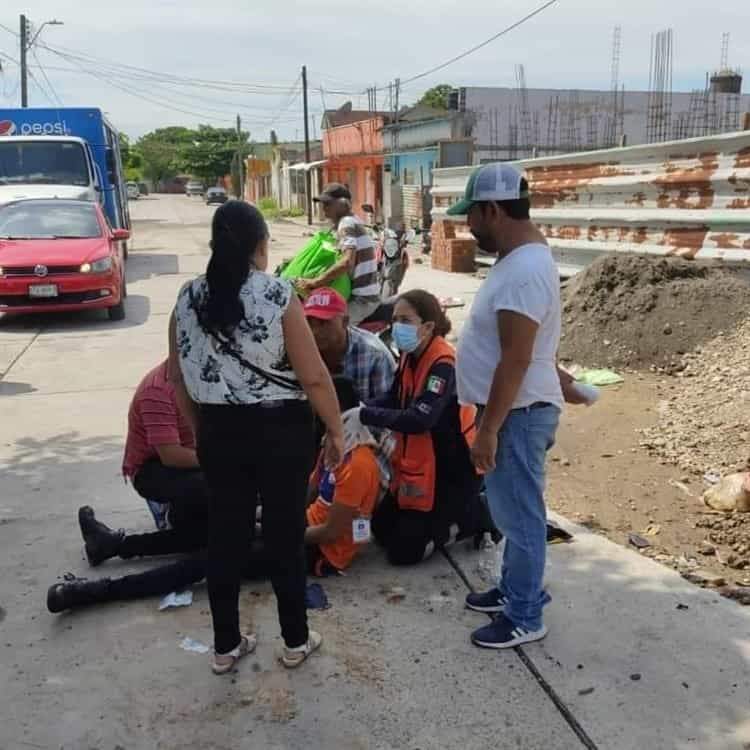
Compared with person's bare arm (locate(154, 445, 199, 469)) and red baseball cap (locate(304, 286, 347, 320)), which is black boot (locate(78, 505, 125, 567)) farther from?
red baseball cap (locate(304, 286, 347, 320))

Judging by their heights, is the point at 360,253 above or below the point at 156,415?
above

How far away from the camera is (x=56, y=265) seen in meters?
10.2

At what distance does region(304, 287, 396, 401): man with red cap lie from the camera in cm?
386

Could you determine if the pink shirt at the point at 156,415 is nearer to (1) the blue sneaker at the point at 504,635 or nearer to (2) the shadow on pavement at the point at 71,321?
(1) the blue sneaker at the point at 504,635

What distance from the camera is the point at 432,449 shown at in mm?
→ 3682

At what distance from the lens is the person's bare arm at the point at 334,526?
3.54 m

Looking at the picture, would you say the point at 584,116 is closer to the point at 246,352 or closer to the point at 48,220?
the point at 48,220

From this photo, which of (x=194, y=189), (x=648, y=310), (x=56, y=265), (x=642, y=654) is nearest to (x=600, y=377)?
(x=648, y=310)

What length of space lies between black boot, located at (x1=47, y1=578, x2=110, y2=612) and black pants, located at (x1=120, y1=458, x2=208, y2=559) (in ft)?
1.19

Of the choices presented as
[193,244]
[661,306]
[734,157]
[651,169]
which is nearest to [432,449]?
[661,306]

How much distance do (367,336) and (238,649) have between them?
170 centimetres

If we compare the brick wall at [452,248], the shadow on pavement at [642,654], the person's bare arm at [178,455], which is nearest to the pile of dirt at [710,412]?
the shadow on pavement at [642,654]

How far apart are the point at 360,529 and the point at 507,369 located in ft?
4.06

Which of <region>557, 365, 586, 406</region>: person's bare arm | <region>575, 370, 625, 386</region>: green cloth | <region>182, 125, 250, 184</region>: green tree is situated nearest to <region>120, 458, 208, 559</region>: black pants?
<region>557, 365, 586, 406</region>: person's bare arm
